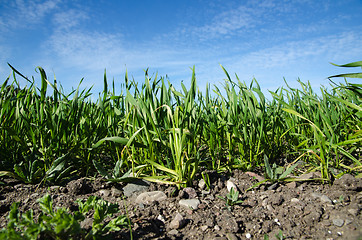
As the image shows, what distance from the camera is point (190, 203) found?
54.0 inches

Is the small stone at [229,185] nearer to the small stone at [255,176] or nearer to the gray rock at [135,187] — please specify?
the small stone at [255,176]

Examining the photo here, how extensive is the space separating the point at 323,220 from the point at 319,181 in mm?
442

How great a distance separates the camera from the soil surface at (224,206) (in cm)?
115

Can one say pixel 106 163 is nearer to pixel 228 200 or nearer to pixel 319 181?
pixel 228 200

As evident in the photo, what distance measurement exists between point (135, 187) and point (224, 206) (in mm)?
556

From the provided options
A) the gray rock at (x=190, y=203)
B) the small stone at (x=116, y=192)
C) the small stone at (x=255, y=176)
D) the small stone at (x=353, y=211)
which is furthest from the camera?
the small stone at (x=255, y=176)

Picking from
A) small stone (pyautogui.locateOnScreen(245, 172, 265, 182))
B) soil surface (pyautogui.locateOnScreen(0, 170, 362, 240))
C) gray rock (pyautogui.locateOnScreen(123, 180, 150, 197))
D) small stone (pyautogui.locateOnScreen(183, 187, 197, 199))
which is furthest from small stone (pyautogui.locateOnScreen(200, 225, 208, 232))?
small stone (pyautogui.locateOnScreen(245, 172, 265, 182))

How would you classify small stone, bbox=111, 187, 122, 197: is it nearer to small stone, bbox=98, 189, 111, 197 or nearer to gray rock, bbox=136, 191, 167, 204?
small stone, bbox=98, 189, 111, 197

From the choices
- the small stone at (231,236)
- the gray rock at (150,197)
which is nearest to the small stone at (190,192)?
the gray rock at (150,197)

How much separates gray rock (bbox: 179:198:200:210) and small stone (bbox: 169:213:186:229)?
0.13 m

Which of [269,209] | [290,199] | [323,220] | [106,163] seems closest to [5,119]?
[106,163]

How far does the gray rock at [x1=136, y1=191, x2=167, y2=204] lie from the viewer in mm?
1425

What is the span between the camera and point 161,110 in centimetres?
165

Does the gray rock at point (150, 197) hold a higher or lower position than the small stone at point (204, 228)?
higher
